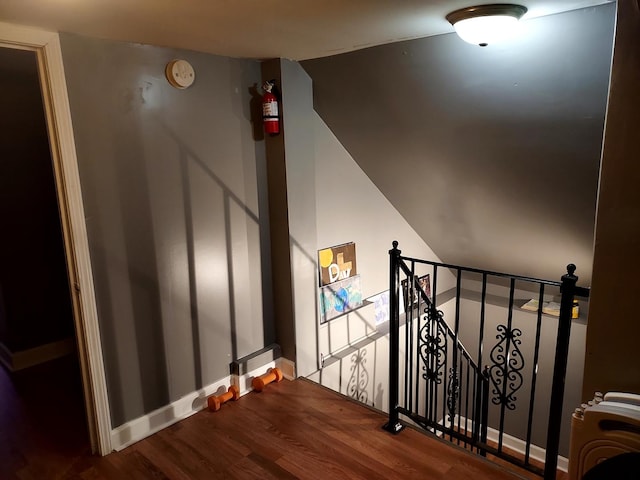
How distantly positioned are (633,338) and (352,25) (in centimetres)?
158

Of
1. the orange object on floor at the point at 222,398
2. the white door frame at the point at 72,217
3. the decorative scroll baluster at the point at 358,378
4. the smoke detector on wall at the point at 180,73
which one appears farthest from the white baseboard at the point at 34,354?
the smoke detector on wall at the point at 180,73

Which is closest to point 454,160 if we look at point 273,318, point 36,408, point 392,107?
point 392,107

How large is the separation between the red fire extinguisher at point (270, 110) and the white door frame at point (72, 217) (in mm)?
1052

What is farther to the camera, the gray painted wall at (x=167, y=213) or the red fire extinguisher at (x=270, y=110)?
the red fire extinguisher at (x=270, y=110)

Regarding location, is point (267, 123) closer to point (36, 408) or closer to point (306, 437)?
point (306, 437)

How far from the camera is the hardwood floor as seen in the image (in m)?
2.19

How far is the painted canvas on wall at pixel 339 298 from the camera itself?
3305 mm

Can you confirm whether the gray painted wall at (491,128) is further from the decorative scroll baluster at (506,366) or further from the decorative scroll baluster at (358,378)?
the decorative scroll baluster at (358,378)

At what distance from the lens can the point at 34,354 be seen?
3.41m

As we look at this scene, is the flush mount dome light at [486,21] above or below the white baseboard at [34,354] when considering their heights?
above

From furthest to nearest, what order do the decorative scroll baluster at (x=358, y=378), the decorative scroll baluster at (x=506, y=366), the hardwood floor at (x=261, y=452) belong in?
the decorative scroll baluster at (x=358, y=378)
the hardwood floor at (x=261, y=452)
the decorative scroll baluster at (x=506, y=366)

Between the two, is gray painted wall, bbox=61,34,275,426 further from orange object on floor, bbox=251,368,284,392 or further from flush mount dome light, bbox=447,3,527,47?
flush mount dome light, bbox=447,3,527,47

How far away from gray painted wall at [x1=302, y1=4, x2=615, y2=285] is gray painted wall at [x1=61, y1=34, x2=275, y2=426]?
28.0 inches

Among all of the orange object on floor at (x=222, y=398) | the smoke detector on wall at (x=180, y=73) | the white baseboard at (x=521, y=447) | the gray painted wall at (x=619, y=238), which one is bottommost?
the white baseboard at (x=521, y=447)
